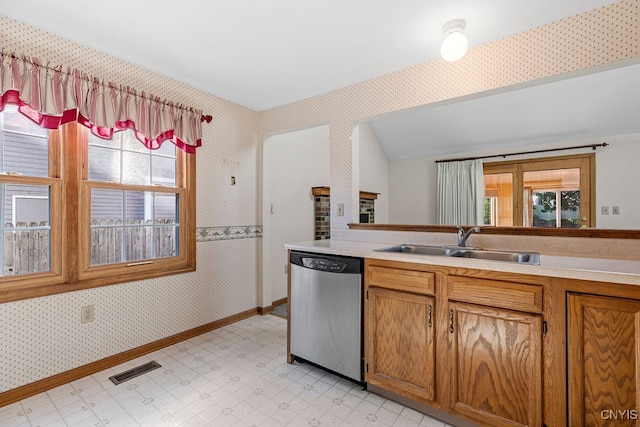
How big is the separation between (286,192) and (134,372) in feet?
7.59

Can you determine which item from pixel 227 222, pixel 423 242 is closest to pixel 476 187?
pixel 423 242

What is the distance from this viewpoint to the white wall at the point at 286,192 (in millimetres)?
3475

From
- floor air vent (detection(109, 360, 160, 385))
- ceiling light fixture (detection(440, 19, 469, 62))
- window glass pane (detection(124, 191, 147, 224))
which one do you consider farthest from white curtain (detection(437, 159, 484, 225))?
floor air vent (detection(109, 360, 160, 385))

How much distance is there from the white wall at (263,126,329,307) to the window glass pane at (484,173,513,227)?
266 centimetres

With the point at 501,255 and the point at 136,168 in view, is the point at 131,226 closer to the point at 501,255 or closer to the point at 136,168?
the point at 136,168

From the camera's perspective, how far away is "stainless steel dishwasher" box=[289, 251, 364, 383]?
193 centimetres

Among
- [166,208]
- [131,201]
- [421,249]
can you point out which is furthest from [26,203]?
[421,249]

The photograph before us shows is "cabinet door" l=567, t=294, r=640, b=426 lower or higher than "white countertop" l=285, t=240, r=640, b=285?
lower

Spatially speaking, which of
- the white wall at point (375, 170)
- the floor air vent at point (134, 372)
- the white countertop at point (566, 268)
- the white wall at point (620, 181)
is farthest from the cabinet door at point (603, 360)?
the white wall at point (620, 181)

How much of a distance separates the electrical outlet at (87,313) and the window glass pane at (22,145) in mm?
928

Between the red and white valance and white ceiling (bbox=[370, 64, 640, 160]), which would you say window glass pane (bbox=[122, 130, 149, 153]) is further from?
white ceiling (bbox=[370, 64, 640, 160])

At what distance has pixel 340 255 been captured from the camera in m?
1.98

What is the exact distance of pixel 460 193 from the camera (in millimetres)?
4859

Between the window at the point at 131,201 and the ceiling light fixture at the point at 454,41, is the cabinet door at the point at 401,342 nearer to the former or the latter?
the ceiling light fixture at the point at 454,41
